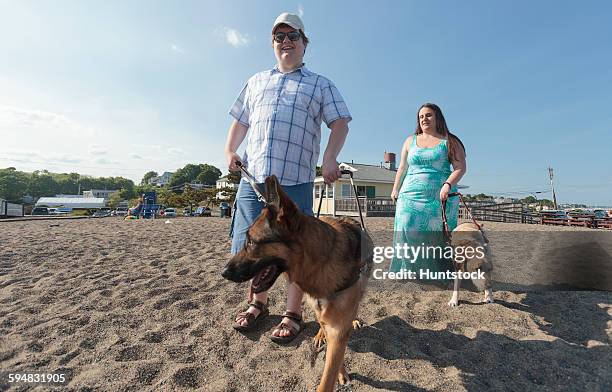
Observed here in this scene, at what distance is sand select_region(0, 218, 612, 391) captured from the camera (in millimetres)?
2256

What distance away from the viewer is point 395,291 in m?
4.11

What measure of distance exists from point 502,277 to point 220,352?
325cm

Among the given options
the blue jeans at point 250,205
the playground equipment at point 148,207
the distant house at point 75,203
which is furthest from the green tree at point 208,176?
the blue jeans at point 250,205

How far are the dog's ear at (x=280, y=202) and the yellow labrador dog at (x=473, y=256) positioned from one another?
2413mm

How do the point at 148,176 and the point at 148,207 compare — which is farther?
the point at 148,176

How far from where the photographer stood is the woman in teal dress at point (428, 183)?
141 inches

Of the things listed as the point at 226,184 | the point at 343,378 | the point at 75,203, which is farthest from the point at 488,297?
the point at 75,203

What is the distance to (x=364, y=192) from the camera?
3028 centimetres

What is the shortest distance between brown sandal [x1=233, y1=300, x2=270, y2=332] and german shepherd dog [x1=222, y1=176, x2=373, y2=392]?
42.1 inches

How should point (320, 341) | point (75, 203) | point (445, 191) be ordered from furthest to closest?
1. point (75, 203)
2. point (445, 191)
3. point (320, 341)

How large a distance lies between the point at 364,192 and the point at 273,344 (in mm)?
28271

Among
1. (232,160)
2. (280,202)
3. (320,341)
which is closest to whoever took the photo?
(280,202)

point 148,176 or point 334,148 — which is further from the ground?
point 148,176

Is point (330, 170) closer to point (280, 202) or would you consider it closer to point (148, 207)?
point (280, 202)
